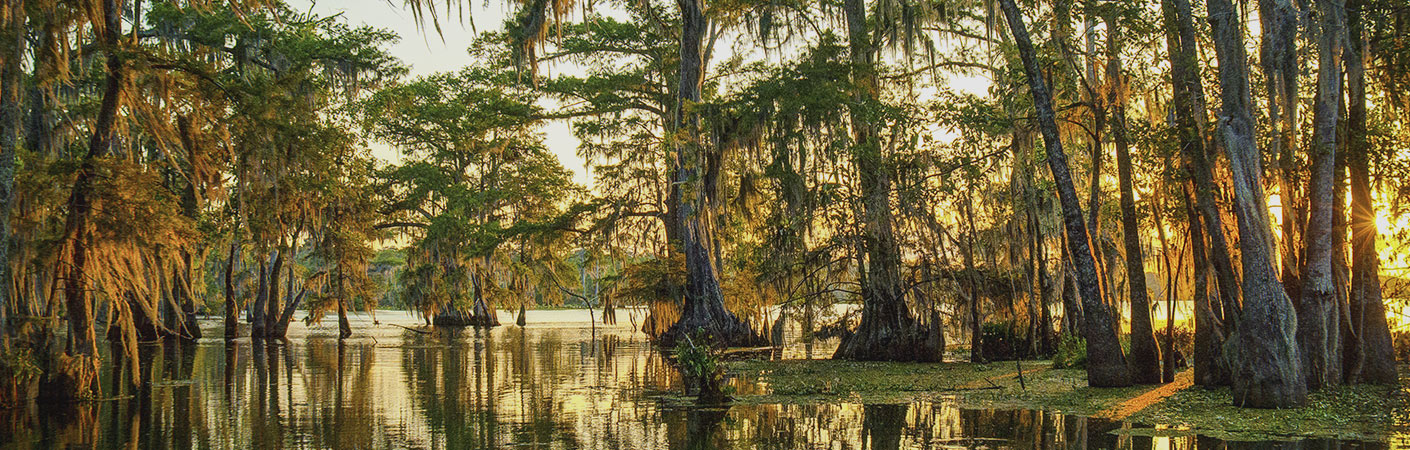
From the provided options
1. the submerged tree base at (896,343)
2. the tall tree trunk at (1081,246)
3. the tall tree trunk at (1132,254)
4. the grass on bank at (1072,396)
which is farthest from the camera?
the submerged tree base at (896,343)

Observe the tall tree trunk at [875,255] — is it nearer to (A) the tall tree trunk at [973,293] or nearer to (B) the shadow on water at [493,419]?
(A) the tall tree trunk at [973,293]

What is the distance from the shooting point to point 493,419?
1234cm

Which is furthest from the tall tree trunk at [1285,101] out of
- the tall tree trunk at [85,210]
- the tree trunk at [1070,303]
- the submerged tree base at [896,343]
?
the tall tree trunk at [85,210]

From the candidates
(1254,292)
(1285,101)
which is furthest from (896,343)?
(1285,101)

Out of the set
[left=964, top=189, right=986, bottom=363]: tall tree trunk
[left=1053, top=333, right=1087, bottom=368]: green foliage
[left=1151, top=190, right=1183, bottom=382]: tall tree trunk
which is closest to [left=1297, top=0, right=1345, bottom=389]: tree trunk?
[left=1151, top=190, right=1183, bottom=382]: tall tree trunk

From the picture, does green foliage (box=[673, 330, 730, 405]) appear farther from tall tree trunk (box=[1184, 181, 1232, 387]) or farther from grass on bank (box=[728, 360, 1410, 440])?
tall tree trunk (box=[1184, 181, 1232, 387])

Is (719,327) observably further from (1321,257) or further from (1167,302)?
(1321,257)

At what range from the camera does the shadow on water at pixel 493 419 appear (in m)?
10.1

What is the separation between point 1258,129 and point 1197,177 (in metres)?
2.40

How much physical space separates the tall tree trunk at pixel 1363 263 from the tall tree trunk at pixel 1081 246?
2.82m

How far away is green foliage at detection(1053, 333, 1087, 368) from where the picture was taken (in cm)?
1873

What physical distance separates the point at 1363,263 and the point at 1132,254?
279 centimetres

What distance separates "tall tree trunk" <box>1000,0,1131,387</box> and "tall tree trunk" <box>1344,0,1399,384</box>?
282cm

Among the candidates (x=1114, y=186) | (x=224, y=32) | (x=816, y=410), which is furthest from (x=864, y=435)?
(x=224, y=32)
